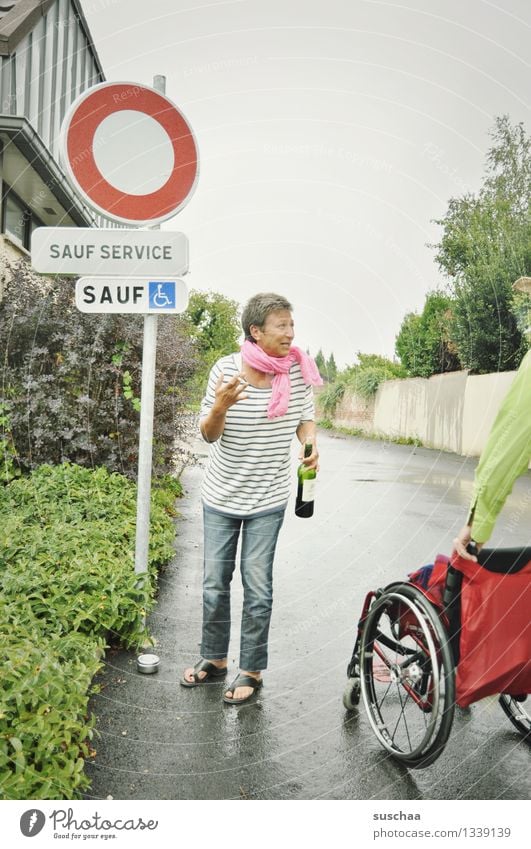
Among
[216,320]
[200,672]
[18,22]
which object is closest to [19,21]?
[18,22]

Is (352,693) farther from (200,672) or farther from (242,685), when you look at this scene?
(200,672)

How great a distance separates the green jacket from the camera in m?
1.71

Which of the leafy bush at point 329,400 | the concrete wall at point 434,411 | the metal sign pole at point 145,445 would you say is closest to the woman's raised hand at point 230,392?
the metal sign pole at point 145,445

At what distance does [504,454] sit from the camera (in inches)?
68.6

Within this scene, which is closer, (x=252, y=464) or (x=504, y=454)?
(x=504, y=454)

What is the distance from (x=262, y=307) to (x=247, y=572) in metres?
1.10

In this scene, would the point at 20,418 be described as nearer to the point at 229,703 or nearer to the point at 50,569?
the point at 50,569

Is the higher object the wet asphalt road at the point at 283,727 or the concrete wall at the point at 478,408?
the concrete wall at the point at 478,408

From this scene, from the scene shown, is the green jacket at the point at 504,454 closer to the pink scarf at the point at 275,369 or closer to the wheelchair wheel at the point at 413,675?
the wheelchair wheel at the point at 413,675

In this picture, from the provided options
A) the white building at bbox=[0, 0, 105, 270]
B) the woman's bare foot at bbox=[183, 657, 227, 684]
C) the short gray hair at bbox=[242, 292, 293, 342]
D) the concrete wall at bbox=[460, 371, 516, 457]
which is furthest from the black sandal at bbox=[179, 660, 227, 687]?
the concrete wall at bbox=[460, 371, 516, 457]

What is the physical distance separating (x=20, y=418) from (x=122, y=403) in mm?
825

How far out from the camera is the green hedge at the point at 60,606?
1.95 m

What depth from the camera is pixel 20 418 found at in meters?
5.60

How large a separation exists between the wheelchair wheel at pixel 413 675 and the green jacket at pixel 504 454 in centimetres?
39
